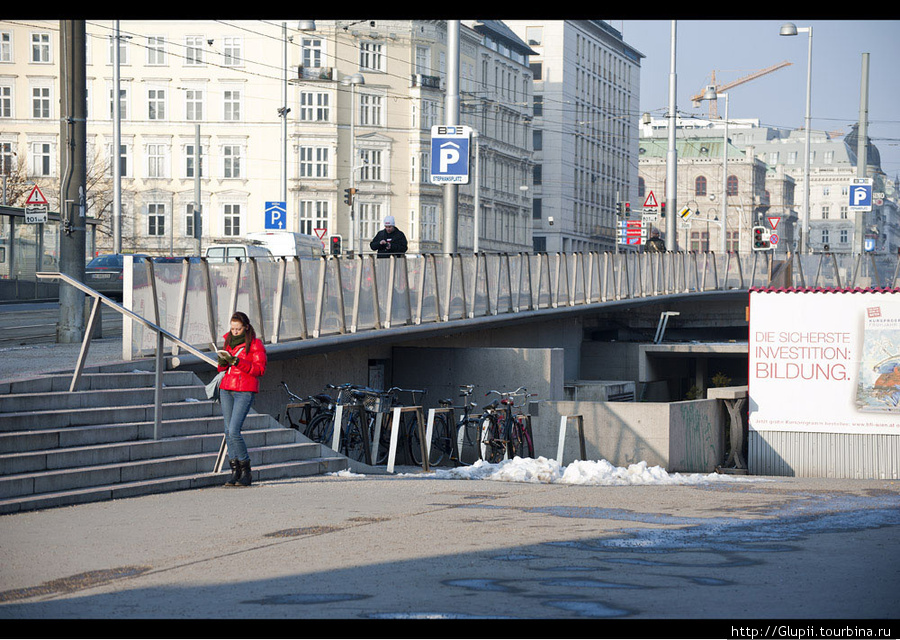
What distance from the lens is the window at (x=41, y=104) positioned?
80.6m

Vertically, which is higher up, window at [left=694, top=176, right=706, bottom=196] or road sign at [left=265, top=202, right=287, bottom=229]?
window at [left=694, top=176, right=706, bottom=196]

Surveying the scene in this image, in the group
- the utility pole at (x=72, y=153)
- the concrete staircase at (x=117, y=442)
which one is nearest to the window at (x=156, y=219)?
the utility pole at (x=72, y=153)

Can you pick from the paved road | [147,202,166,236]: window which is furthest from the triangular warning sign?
[147,202,166,236]: window

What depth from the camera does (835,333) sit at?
929 inches

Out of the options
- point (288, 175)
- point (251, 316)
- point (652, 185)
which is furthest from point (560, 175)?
point (251, 316)

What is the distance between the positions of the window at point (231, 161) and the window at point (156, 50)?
21.1 feet

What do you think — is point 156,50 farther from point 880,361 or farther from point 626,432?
point 880,361

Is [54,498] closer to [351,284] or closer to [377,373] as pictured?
[351,284]

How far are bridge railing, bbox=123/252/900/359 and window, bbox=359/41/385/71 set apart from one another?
48452 mm

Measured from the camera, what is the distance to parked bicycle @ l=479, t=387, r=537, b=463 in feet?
68.2

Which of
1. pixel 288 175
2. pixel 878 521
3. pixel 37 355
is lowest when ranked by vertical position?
pixel 878 521

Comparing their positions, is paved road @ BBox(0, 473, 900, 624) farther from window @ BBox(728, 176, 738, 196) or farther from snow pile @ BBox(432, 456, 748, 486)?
window @ BBox(728, 176, 738, 196)

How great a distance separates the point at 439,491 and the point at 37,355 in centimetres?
633

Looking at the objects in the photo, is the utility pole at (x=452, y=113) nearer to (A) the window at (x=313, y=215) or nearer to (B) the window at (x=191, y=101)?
(A) the window at (x=313, y=215)
